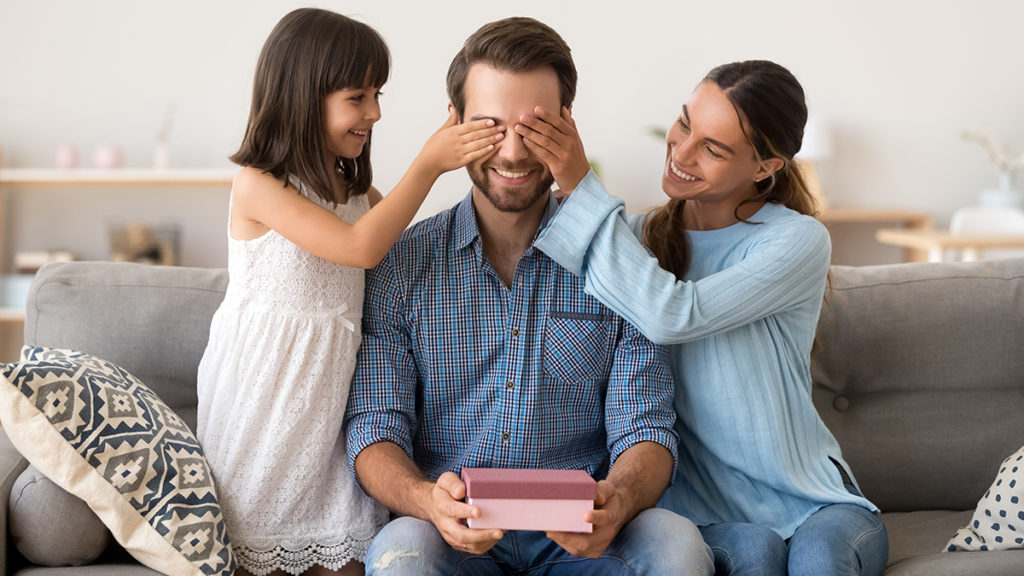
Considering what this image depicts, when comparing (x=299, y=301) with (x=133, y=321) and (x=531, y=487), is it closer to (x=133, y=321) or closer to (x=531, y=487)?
(x=133, y=321)

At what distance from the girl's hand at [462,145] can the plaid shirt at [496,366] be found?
7.2 inches

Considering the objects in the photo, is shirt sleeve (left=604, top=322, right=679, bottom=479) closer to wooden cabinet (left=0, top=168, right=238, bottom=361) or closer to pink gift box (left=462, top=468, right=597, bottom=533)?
pink gift box (left=462, top=468, right=597, bottom=533)

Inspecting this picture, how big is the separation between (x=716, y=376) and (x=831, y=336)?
47 cm

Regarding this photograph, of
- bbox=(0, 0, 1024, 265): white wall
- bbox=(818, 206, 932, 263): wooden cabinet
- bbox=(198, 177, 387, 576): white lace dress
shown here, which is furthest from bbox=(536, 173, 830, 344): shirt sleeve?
bbox=(818, 206, 932, 263): wooden cabinet

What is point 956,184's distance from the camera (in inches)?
213

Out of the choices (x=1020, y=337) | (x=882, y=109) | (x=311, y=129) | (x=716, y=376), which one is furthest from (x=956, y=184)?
(x=311, y=129)

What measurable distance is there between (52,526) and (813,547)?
48.1 inches

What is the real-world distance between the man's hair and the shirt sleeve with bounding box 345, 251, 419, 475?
358 mm

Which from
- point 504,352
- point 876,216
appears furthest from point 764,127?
point 876,216

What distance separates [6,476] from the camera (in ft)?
5.35

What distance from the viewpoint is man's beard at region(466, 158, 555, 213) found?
1768 mm

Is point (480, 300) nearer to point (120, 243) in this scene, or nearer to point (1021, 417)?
point (1021, 417)

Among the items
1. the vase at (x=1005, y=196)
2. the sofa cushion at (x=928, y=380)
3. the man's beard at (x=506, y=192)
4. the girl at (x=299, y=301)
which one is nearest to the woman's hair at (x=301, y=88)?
the girl at (x=299, y=301)

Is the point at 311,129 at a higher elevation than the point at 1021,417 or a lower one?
higher
